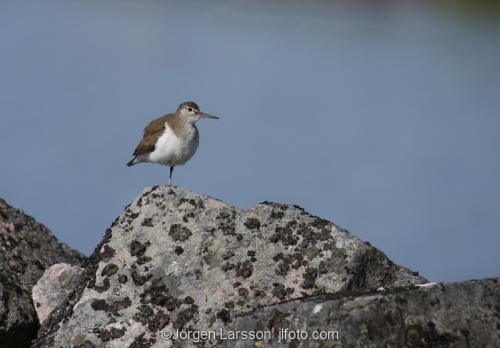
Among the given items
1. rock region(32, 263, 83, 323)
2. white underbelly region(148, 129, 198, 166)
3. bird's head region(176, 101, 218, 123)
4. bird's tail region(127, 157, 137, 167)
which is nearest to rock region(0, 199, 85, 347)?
rock region(32, 263, 83, 323)

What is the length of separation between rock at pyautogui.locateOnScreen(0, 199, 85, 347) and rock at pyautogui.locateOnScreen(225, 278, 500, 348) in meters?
4.00

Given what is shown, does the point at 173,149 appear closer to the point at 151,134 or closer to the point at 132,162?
the point at 151,134

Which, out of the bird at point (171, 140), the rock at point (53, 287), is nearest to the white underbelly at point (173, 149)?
the bird at point (171, 140)

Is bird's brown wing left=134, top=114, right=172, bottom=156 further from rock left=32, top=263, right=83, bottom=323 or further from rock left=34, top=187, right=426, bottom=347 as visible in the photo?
rock left=34, top=187, right=426, bottom=347

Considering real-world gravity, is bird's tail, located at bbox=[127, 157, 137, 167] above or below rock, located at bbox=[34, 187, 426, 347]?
above

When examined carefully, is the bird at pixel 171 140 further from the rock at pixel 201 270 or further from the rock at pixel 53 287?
the rock at pixel 201 270

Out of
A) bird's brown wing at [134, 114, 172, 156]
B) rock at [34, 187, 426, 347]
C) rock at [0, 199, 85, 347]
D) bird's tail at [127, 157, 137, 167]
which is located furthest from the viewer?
bird's tail at [127, 157, 137, 167]

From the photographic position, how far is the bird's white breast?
46.2 feet

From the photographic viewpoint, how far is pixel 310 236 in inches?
397

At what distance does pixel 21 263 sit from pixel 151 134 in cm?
362

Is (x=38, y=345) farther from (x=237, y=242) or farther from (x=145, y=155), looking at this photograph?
(x=145, y=155)

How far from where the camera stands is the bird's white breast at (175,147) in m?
14.1

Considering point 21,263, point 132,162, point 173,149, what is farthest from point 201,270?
point 132,162

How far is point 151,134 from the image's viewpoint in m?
14.5
